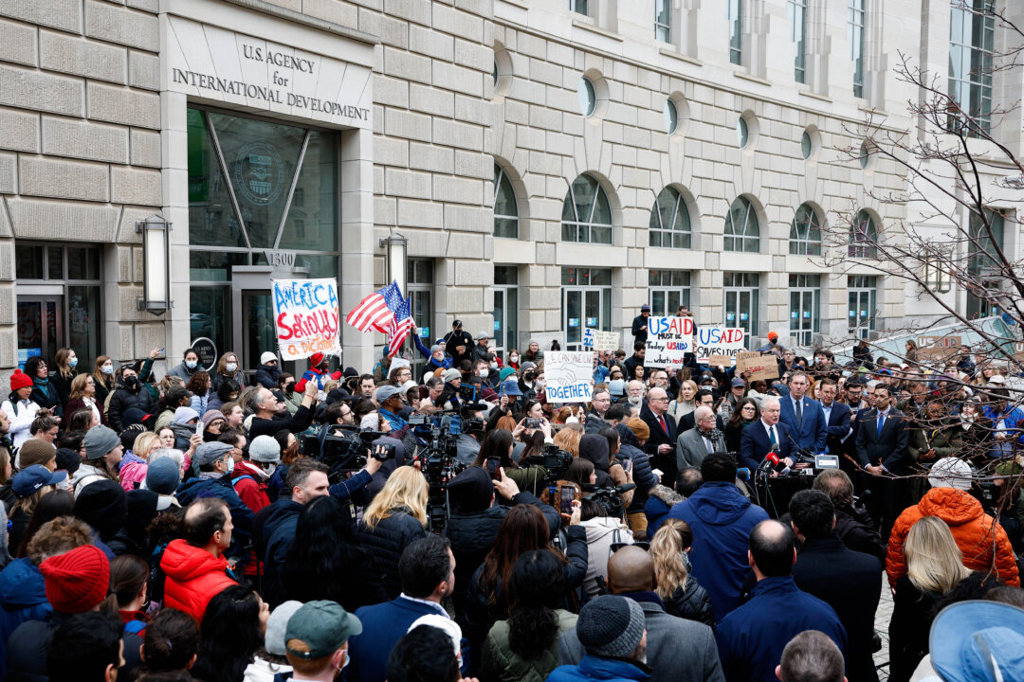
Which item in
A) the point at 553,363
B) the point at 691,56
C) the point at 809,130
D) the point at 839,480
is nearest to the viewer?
the point at 839,480

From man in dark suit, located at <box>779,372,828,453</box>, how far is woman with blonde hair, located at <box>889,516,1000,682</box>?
564cm

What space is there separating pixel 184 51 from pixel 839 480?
12529 millimetres

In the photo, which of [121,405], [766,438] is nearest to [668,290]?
[766,438]

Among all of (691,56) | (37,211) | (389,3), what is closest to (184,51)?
(37,211)

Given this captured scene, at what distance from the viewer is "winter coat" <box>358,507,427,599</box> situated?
562cm

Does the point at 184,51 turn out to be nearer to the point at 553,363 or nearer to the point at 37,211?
the point at 37,211

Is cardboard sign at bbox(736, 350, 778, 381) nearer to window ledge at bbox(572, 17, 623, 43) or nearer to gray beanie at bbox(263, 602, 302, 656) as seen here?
gray beanie at bbox(263, 602, 302, 656)

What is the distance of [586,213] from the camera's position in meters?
25.9

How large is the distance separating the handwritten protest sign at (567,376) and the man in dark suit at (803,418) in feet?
8.19

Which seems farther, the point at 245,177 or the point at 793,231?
the point at 793,231

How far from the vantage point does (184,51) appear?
14.8 metres

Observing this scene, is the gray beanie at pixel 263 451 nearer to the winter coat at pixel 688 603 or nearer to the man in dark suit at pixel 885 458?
the winter coat at pixel 688 603

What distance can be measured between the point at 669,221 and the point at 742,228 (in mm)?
4344

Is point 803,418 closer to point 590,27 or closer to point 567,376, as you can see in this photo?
point 567,376
